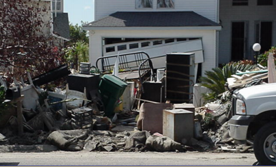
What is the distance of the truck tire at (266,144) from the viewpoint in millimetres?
7129

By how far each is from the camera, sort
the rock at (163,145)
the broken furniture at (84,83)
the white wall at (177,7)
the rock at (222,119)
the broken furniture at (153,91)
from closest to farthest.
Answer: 1. the rock at (163,145)
2. the rock at (222,119)
3. the broken furniture at (84,83)
4. the broken furniture at (153,91)
5. the white wall at (177,7)

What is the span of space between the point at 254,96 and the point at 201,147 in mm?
3040

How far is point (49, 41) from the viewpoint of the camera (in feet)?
46.4

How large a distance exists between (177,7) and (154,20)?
165 centimetres

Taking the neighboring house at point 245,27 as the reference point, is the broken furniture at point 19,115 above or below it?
below

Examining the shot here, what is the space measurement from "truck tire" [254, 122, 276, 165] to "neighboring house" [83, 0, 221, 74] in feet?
45.4

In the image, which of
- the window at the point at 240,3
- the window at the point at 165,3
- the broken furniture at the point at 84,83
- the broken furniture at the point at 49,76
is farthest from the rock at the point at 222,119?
the window at the point at 240,3

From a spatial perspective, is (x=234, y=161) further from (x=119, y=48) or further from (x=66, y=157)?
(x=119, y=48)

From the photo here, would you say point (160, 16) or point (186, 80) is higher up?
point (160, 16)

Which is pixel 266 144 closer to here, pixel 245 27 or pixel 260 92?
pixel 260 92

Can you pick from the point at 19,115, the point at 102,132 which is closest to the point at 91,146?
the point at 102,132

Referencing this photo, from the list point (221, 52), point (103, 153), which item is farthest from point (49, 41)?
point (221, 52)

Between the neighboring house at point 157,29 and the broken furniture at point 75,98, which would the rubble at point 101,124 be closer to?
the broken furniture at point 75,98

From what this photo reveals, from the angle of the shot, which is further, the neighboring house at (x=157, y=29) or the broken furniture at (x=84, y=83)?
the neighboring house at (x=157, y=29)
